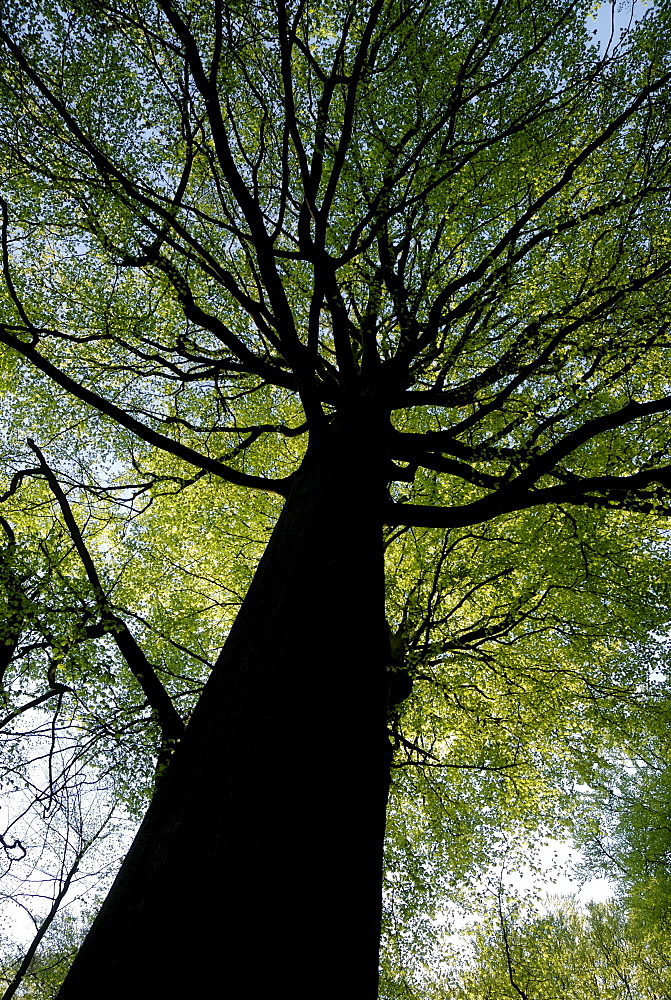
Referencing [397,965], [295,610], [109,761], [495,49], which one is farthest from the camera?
[397,965]

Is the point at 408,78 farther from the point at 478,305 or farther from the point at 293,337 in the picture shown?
the point at 293,337

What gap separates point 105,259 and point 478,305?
13.9 feet

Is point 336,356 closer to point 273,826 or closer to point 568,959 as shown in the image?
point 273,826

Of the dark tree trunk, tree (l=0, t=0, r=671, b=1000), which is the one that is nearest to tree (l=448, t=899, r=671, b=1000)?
tree (l=0, t=0, r=671, b=1000)

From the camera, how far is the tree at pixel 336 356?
207cm

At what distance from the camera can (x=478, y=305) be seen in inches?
234

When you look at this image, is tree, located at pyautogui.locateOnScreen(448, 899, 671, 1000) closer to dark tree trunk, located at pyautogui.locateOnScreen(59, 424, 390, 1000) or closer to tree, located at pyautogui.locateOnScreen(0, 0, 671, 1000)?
tree, located at pyautogui.locateOnScreen(0, 0, 671, 1000)

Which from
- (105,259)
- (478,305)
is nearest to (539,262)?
(478,305)

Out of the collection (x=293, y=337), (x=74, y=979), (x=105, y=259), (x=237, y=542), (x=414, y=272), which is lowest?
(x=74, y=979)

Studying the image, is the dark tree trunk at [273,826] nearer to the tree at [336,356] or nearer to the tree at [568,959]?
the tree at [336,356]

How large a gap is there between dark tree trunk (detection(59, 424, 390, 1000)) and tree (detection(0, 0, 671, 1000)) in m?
0.01

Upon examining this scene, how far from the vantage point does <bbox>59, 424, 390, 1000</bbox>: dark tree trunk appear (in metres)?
1.67

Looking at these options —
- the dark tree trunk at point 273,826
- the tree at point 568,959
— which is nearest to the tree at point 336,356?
the dark tree trunk at point 273,826

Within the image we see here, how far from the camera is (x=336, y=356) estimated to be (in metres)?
6.43
